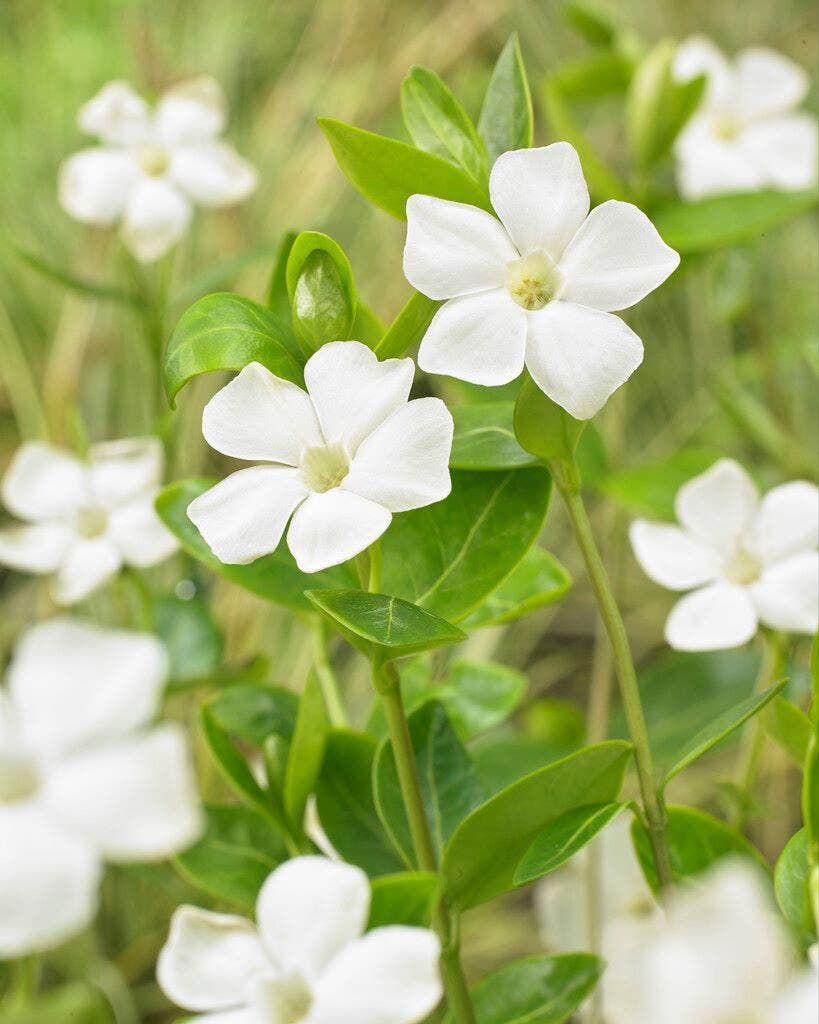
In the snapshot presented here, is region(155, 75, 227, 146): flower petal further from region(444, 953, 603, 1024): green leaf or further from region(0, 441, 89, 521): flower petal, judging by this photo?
region(444, 953, 603, 1024): green leaf

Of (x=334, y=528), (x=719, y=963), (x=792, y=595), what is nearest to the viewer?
(x=719, y=963)

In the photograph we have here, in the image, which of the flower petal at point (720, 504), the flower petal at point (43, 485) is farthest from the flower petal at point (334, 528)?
the flower petal at point (43, 485)

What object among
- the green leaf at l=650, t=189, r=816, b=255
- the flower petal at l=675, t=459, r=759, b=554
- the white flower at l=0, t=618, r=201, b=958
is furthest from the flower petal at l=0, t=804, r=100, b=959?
the green leaf at l=650, t=189, r=816, b=255

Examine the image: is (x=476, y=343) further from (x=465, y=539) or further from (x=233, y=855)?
(x=233, y=855)

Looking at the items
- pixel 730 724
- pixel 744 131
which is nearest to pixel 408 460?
pixel 730 724

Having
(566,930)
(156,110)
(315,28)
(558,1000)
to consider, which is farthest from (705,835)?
(315,28)
